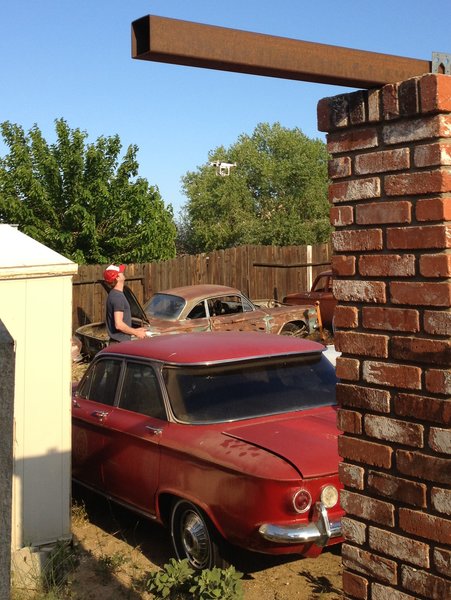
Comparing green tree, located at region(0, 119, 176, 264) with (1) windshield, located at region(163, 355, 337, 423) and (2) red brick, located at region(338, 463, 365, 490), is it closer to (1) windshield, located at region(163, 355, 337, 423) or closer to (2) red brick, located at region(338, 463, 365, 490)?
(1) windshield, located at region(163, 355, 337, 423)

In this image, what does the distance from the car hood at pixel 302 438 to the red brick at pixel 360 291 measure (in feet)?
5.96

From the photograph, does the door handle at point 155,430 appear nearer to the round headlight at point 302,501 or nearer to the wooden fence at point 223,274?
the round headlight at point 302,501

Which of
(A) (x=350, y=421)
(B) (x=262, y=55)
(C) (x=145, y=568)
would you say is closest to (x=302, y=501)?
(C) (x=145, y=568)

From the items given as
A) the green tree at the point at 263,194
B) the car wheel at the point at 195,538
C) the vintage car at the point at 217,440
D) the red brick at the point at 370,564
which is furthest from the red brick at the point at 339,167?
the green tree at the point at 263,194

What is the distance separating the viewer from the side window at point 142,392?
5.61 metres

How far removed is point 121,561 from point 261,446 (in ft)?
4.44

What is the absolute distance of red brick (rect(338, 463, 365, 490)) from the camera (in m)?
2.89

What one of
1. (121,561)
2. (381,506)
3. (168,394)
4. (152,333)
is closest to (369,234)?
(381,506)

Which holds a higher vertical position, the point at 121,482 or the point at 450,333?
the point at 450,333

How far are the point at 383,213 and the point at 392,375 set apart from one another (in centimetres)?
57

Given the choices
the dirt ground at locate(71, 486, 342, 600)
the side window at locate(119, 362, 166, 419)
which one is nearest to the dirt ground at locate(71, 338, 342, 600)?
the dirt ground at locate(71, 486, 342, 600)

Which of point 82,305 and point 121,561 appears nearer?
point 121,561

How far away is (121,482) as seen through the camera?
5.77 meters

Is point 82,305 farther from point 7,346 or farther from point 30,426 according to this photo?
point 7,346
